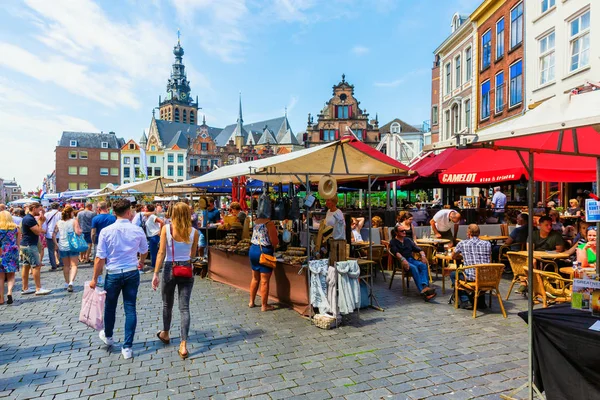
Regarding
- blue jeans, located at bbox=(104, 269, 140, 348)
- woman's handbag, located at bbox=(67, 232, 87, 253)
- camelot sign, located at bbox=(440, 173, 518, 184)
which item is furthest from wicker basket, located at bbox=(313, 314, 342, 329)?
woman's handbag, located at bbox=(67, 232, 87, 253)

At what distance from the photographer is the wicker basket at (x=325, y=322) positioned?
540 cm

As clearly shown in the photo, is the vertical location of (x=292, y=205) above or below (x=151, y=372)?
above

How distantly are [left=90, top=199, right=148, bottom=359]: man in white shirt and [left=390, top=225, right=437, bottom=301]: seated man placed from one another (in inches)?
178

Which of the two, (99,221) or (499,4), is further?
(499,4)

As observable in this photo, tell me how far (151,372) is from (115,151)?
83.5 metres

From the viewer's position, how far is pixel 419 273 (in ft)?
23.1

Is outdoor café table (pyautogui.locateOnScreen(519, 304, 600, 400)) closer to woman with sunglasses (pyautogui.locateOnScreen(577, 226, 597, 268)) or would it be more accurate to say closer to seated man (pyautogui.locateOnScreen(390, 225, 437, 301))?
woman with sunglasses (pyautogui.locateOnScreen(577, 226, 597, 268))

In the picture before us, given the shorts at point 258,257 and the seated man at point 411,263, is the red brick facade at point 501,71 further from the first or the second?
the shorts at point 258,257

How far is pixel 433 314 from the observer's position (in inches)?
238

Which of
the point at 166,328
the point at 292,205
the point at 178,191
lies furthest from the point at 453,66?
the point at 166,328

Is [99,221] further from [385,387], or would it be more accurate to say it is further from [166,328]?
[385,387]

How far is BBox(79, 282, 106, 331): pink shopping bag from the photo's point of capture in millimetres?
4688

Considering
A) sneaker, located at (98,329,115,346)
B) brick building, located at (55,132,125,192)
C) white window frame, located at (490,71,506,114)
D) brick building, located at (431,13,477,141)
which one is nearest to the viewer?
sneaker, located at (98,329,115,346)

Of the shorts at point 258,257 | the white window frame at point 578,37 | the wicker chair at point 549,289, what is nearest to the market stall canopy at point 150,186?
the shorts at point 258,257
